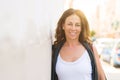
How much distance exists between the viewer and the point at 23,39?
0.80 m

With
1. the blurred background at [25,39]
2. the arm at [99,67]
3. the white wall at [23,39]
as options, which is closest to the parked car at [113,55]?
the arm at [99,67]

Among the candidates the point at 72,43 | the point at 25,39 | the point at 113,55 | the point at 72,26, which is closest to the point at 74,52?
the point at 72,43

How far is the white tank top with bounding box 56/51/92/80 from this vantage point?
43.6 inches

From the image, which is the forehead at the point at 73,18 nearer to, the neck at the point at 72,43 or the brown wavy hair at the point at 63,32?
the brown wavy hair at the point at 63,32

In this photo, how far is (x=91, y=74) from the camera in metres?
1.16

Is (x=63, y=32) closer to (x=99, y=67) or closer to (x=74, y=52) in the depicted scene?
(x=74, y=52)

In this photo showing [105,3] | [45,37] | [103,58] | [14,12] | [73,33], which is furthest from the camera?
[105,3]

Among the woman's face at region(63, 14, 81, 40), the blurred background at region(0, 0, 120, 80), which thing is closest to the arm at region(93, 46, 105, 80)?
the woman's face at region(63, 14, 81, 40)

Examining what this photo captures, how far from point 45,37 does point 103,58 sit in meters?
4.23

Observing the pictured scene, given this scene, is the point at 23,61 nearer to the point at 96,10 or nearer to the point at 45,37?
the point at 45,37

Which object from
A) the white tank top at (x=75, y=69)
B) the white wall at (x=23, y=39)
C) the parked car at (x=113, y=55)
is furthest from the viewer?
the parked car at (x=113, y=55)

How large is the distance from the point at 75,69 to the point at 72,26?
20 centimetres

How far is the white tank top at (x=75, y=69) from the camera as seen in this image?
3.63 ft

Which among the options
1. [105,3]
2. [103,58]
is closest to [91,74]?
[103,58]
